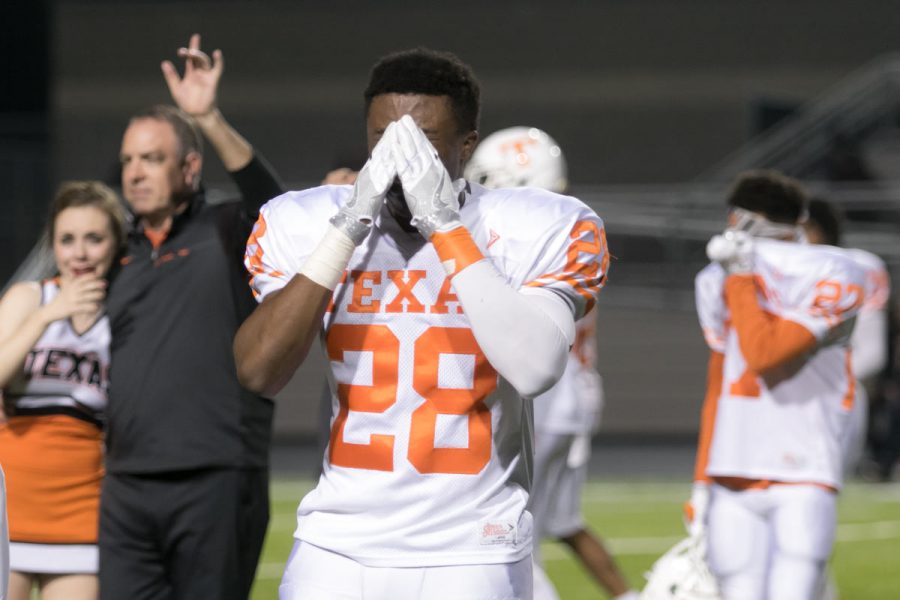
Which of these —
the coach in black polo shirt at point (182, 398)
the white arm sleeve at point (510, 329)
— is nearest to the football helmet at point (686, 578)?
the coach in black polo shirt at point (182, 398)

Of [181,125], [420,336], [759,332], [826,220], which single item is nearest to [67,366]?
[181,125]

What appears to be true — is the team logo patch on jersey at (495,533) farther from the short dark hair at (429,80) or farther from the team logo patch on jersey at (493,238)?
the short dark hair at (429,80)

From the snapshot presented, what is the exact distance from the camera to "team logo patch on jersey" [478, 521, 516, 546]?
3.06 metres

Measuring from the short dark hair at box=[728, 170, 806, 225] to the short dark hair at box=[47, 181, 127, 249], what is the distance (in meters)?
2.16

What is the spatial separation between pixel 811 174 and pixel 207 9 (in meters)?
9.03

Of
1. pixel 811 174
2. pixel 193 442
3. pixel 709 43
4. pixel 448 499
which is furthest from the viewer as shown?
pixel 709 43

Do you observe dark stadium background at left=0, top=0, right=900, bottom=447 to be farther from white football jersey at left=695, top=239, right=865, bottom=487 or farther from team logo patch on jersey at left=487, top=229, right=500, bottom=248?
team logo patch on jersey at left=487, top=229, right=500, bottom=248

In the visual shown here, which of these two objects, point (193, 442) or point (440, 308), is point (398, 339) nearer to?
point (440, 308)

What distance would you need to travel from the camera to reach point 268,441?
15.8 feet

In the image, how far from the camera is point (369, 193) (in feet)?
9.78

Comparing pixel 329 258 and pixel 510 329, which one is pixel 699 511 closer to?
pixel 510 329

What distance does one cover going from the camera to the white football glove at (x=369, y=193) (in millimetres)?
2975

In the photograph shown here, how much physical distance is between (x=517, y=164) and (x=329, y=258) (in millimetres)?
3854

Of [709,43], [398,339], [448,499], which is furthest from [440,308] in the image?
[709,43]
